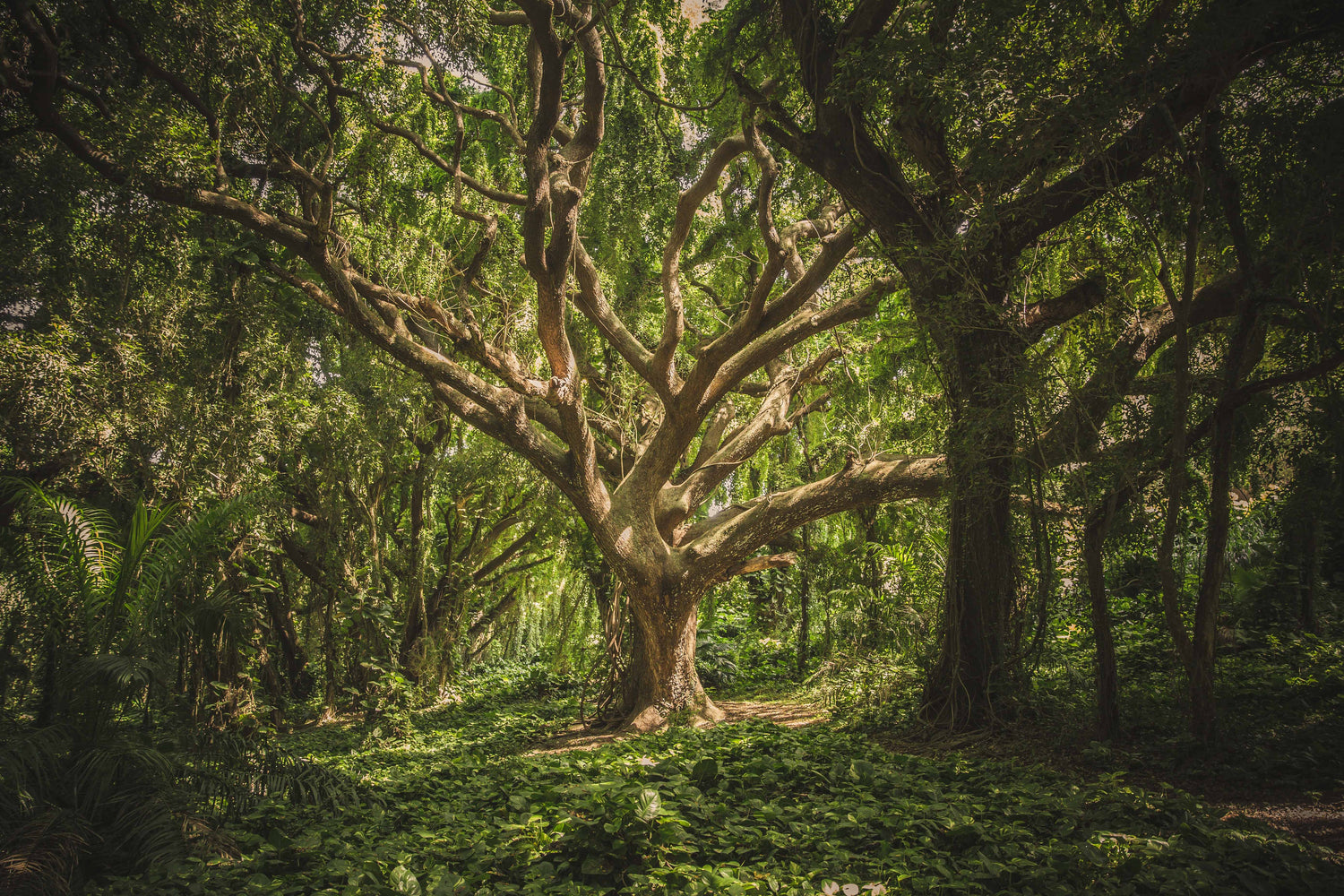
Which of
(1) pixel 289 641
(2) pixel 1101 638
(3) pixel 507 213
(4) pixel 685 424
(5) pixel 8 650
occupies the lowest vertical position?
(1) pixel 289 641

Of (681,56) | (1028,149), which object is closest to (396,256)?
(681,56)

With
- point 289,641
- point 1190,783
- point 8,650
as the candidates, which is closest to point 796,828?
point 1190,783

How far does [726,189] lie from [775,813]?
7620mm

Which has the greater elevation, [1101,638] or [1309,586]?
[1309,586]

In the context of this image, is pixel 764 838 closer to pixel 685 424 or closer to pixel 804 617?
pixel 685 424

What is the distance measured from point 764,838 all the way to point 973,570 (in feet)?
10.0

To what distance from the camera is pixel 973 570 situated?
5.24 m

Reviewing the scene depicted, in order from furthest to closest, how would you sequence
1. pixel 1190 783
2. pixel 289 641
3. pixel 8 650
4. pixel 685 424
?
pixel 289 641, pixel 685 424, pixel 8 650, pixel 1190 783

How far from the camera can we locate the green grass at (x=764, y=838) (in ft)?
8.13

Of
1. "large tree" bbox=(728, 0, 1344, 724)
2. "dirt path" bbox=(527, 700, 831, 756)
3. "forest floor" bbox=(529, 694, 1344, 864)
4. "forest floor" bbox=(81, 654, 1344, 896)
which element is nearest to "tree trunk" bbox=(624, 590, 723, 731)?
"dirt path" bbox=(527, 700, 831, 756)

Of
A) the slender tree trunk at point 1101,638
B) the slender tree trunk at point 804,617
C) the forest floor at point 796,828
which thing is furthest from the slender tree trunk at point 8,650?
the slender tree trunk at point 804,617

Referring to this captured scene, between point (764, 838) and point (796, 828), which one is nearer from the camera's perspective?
point (764, 838)

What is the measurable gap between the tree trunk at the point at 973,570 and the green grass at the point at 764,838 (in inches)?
39.1

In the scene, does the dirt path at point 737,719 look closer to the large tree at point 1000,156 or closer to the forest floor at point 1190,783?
the forest floor at point 1190,783
